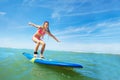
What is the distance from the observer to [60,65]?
9.09 metres

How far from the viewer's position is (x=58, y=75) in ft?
26.9

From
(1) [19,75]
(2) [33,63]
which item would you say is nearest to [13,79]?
(1) [19,75]

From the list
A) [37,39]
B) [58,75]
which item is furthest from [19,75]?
[37,39]

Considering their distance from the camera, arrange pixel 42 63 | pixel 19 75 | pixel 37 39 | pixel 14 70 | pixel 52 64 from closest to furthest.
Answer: pixel 19 75 → pixel 14 70 → pixel 52 64 → pixel 42 63 → pixel 37 39

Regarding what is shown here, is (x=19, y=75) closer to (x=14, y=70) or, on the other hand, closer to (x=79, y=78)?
(x=14, y=70)

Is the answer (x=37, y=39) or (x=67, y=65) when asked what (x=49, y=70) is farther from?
(x=37, y=39)

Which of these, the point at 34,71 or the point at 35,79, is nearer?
the point at 35,79

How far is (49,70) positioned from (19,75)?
64.4 inches

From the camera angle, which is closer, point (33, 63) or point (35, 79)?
point (35, 79)

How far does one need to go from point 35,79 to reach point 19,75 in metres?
0.75

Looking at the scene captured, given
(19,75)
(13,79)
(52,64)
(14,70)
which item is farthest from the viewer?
(52,64)

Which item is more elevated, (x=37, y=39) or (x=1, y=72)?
(x=37, y=39)

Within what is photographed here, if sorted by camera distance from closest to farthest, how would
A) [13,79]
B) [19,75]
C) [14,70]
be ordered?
1. [13,79]
2. [19,75]
3. [14,70]

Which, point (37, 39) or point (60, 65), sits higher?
point (37, 39)
